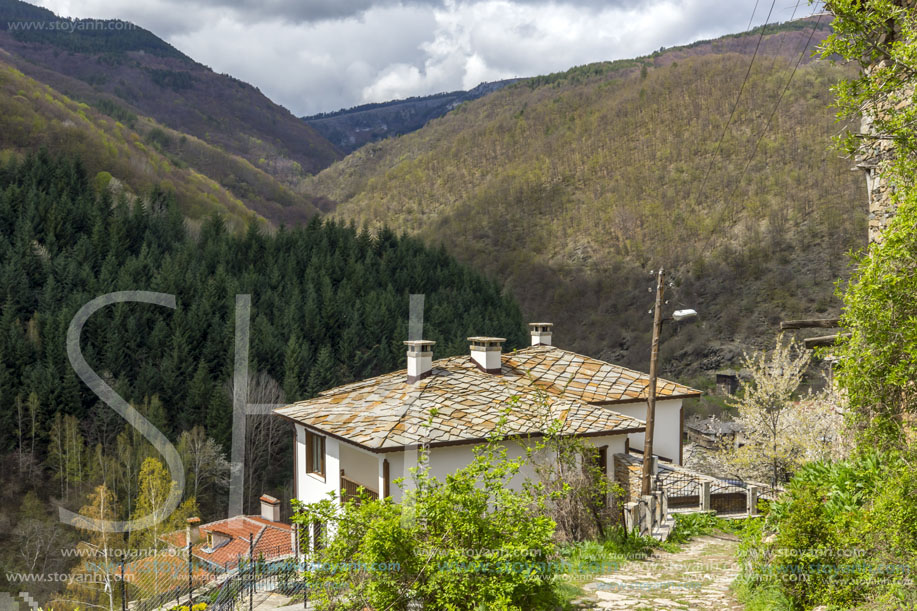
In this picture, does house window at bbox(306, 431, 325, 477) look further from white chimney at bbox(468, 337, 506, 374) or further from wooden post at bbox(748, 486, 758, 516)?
wooden post at bbox(748, 486, 758, 516)

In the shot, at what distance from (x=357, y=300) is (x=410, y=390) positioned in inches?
1153

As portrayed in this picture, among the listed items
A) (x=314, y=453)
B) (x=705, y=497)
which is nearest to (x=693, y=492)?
(x=705, y=497)

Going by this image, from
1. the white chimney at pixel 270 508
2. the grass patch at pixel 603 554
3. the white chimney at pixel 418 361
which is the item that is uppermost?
the white chimney at pixel 418 361

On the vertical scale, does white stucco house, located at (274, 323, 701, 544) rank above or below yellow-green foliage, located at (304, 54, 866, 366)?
below

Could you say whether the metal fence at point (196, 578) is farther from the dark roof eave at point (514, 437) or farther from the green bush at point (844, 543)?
the green bush at point (844, 543)

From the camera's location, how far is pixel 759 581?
689 cm

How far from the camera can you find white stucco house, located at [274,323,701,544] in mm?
14438

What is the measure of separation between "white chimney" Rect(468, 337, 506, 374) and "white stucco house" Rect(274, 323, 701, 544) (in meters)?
0.03

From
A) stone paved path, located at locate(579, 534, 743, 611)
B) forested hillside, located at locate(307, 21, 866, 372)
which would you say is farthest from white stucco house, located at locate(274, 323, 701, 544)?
forested hillside, located at locate(307, 21, 866, 372)

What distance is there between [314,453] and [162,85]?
563 feet

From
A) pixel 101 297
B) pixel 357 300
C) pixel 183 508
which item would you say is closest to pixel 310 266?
pixel 357 300

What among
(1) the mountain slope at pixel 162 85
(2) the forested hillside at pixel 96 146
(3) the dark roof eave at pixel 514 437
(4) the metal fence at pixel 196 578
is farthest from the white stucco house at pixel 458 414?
(1) the mountain slope at pixel 162 85

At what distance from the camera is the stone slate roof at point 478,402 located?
571 inches

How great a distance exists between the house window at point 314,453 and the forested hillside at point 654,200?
50.1 meters
